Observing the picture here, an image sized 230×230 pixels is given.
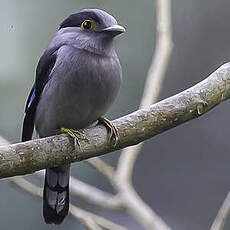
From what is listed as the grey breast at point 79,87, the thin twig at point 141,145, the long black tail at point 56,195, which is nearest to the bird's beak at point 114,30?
the grey breast at point 79,87

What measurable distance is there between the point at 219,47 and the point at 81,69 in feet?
9.20

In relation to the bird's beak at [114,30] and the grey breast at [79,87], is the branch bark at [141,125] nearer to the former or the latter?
the grey breast at [79,87]

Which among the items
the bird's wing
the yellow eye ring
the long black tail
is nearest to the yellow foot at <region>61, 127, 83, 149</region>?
the bird's wing

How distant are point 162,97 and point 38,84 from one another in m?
2.27

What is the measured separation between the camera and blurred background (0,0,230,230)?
4981 mm

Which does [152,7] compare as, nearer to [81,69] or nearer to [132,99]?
[132,99]

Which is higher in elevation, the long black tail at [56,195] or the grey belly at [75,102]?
the grey belly at [75,102]

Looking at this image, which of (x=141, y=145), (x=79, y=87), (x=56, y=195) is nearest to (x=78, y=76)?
(x=79, y=87)

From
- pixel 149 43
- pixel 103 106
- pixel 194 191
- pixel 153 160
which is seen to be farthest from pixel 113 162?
pixel 103 106

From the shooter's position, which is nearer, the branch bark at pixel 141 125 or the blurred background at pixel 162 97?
the branch bark at pixel 141 125

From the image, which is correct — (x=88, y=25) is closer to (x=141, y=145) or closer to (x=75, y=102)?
(x=75, y=102)

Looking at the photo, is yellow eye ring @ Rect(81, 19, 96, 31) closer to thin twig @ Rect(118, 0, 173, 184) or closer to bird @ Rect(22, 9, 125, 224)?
bird @ Rect(22, 9, 125, 224)

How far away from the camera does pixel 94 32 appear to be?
329 cm

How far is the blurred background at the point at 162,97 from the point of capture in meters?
4.98
